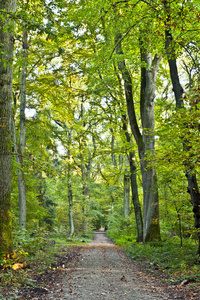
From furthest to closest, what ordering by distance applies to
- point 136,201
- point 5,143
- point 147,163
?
point 136,201, point 147,163, point 5,143

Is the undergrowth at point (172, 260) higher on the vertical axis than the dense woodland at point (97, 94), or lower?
lower

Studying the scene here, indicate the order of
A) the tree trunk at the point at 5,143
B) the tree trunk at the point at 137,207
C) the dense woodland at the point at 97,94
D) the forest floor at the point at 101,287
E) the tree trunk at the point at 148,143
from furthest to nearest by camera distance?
the tree trunk at the point at 137,207, the tree trunk at the point at 148,143, the dense woodland at the point at 97,94, the tree trunk at the point at 5,143, the forest floor at the point at 101,287

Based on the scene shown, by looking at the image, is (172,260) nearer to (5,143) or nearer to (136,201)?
(5,143)

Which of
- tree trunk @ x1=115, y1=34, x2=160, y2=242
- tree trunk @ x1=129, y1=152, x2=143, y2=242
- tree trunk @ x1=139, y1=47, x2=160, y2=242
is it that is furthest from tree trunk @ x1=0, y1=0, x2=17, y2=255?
tree trunk @ x1=129, y1=152, x2=143, y2=242

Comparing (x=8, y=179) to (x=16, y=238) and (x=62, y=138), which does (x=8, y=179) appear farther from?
(x=62, y=138)

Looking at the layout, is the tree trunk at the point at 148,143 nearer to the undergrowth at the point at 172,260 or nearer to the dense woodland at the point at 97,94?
the dense woodland at the point at 97,94

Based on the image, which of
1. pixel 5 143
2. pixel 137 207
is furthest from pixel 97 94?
pixel 137 207

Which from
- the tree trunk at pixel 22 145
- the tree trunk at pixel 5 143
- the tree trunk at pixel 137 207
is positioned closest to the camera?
the tree trunk at pixel 5 143

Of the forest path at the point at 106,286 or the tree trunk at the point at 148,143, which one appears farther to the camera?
the tree trunk at the point at 148,143

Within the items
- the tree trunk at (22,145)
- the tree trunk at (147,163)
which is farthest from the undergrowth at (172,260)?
the tree trunk at (22,145)

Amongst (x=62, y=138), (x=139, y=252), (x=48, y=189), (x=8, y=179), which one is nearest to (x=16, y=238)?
(x=8, y=179)

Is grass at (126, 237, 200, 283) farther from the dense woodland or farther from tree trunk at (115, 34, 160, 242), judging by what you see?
tree trunk at (115, 34, 160, 242)

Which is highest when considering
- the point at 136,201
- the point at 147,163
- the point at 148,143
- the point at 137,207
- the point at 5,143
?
the point at 148,143

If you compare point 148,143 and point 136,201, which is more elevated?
point 148,143
